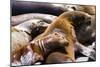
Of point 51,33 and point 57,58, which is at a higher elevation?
point 51,33

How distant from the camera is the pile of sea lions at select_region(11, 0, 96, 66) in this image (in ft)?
7.52

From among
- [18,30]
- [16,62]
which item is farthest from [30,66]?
[18,30]

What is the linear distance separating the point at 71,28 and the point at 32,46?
1.82 feet

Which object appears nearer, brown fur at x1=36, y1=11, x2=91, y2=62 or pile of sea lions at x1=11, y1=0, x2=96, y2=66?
pile of sea lions at x1=11, y1=0, x2=96, y2=66

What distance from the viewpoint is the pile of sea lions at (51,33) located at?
229 cm

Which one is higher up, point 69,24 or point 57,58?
point 69,24

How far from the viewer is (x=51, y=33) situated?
96.1 inches

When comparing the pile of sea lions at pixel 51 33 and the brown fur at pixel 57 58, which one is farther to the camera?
the brown fur at pixel 57 58

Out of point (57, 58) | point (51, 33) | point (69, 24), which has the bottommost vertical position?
point (57, 58)

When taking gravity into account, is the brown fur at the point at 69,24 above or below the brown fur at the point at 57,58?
above

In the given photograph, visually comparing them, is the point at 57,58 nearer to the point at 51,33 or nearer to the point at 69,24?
the point at 51,33

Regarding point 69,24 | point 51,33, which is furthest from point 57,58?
point 69,24

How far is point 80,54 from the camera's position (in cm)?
258

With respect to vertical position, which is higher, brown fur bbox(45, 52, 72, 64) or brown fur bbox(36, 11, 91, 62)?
brown fur bbox(36, 11, 91, 62)
